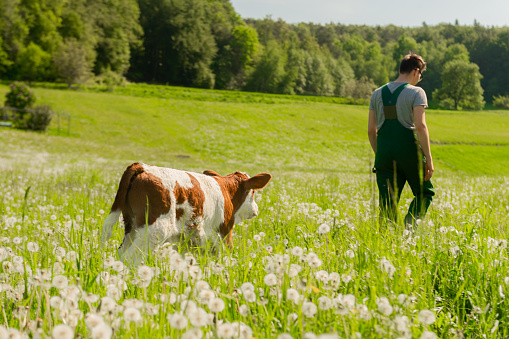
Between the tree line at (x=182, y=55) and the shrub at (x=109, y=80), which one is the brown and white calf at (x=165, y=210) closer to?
the tree line at (x=182, y=55)

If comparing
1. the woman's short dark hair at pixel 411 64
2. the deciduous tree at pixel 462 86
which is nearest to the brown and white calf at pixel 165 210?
the woman's short dark hair at pixel 411 64

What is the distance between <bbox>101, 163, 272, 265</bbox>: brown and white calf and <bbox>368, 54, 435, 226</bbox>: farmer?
2.62 meters

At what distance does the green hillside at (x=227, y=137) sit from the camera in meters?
29.6

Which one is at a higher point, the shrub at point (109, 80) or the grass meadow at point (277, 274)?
the shrub at point (109, 80)

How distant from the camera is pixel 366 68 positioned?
14950 cm

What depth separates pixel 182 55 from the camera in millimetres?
104750

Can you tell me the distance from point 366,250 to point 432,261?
534mm

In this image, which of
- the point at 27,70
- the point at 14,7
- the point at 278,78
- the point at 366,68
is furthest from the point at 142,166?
the point at 366,68

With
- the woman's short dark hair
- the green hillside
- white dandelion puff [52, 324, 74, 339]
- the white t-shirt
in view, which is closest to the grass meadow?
white dandelion puff [52, 324, 74, 339]

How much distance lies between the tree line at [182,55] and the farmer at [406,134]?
5905cm

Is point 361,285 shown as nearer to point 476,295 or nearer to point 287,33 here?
point 476,295

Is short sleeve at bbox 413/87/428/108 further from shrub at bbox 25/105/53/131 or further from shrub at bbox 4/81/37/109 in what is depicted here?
shrub at bbox 4/81/37/109

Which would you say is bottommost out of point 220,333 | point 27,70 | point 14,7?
point 220,333

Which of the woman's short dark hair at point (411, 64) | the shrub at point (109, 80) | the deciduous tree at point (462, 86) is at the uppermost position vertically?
the deciduous tree at point (462, 86)
